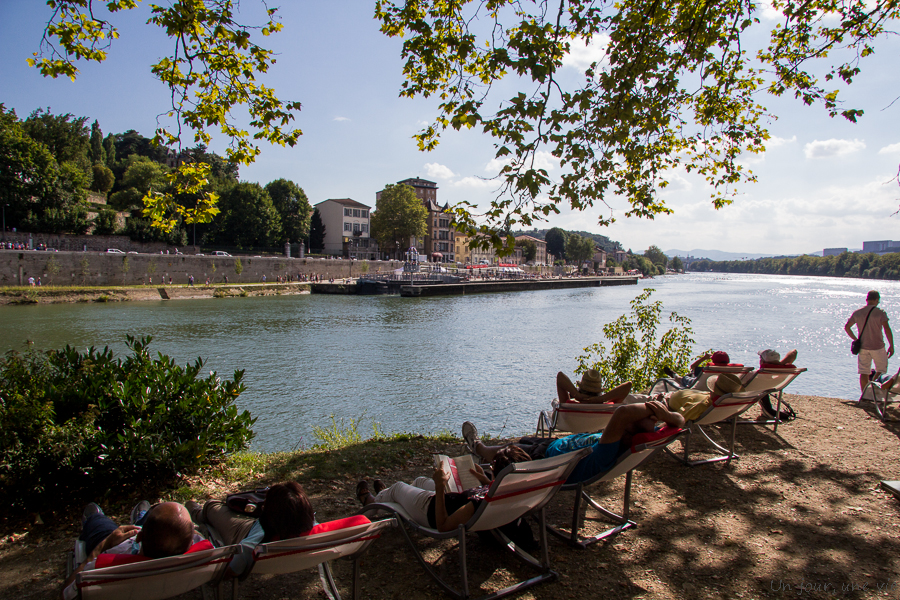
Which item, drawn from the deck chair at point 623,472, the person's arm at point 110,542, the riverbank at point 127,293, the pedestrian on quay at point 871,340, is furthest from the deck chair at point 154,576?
the riverbank at point 127,293

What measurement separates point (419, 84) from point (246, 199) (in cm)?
5686

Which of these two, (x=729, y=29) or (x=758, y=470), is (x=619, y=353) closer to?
(x=758, y=470)

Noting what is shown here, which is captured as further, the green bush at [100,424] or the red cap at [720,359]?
the red cap at [720,359]

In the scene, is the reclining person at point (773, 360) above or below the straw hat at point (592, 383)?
above

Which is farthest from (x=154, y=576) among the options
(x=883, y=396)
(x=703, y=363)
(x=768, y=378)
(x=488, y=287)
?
(x=488, y=287)

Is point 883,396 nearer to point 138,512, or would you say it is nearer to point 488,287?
point 138,512

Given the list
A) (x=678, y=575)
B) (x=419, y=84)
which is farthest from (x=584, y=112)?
(x=678, y=575)

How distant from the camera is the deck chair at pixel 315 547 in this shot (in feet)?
5.99

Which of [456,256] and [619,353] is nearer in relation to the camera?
[619,353]

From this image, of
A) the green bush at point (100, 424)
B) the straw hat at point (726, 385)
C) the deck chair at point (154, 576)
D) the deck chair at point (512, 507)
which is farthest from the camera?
the straw hat at point (726, 385)

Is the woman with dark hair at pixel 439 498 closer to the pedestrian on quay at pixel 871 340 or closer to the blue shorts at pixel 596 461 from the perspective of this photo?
the blue shorts at pixel 596 461

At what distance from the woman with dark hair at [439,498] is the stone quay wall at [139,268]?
4295 cm

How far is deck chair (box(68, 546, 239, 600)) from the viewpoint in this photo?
1.59 metres

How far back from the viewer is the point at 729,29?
600 centimetres
